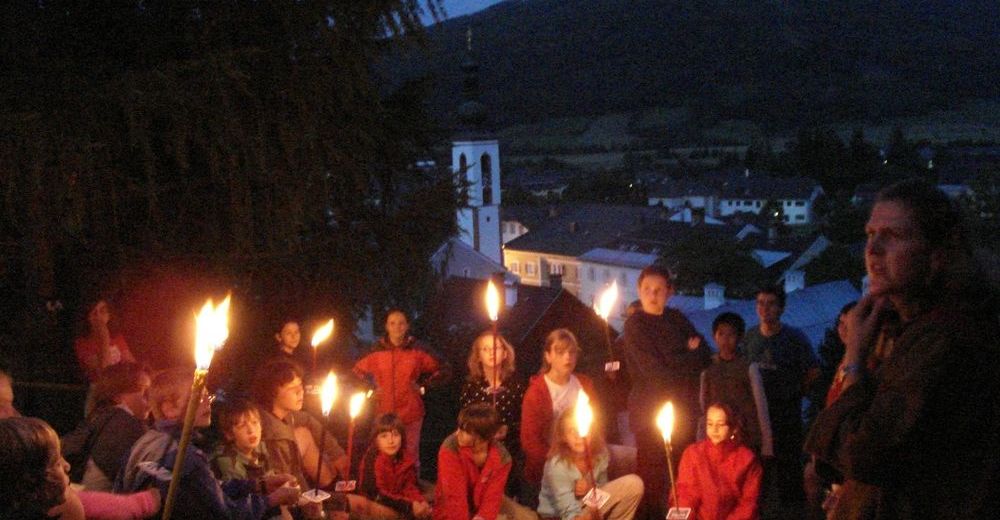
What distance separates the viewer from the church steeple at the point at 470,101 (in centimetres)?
4884

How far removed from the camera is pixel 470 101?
193 feet

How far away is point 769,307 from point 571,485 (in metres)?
1.79

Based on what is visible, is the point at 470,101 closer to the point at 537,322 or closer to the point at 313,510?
the point at 537,322

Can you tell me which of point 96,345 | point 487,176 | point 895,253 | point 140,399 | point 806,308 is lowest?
point 140,399

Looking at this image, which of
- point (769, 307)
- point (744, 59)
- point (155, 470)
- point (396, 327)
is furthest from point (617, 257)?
point (744, 59)

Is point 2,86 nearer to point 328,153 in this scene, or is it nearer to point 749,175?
point 328,153

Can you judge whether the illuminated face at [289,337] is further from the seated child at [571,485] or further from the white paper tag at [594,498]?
the white paper tag at [594,498]

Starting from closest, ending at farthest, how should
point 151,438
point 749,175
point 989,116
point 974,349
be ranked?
1. point 974,349
2. point 151,438
3. point 749,175
4. point 989,116

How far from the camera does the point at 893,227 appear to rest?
2.29 meters

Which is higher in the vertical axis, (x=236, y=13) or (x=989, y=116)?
(x=989, y=116)

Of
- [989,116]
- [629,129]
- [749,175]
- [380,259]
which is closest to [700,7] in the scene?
[629,129]

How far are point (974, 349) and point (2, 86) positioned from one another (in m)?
6.17

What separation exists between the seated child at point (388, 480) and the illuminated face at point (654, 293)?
166 cm

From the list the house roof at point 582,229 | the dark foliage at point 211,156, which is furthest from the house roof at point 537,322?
the house roof at point 582,229
